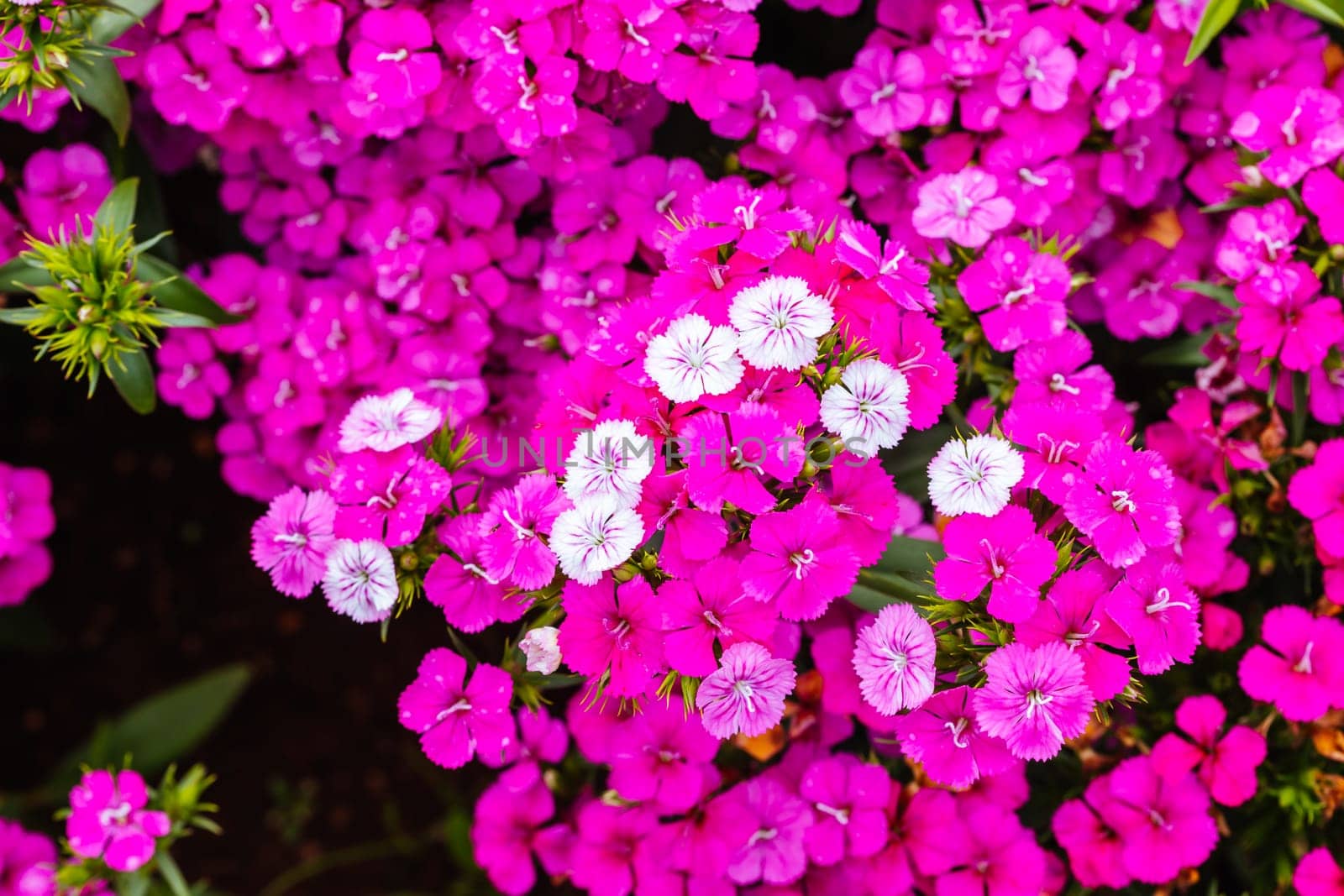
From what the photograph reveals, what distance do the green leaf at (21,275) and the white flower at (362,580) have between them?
0.63 metres

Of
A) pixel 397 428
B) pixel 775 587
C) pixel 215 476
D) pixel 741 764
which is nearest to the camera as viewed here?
pixel 775 587

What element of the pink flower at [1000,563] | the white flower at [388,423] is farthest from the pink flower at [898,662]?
the white flower at [388,423]

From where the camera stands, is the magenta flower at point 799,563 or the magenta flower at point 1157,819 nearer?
the magenta flower at point 799,563

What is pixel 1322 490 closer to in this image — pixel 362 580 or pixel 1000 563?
pixel 1000 563

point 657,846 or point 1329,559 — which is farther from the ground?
point 1329,559

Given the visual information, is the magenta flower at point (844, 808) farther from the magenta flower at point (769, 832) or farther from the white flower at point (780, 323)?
the white flower at point (780, 323)

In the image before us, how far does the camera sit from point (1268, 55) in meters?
1.55

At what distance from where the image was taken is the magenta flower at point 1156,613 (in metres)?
1.05

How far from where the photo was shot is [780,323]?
1.04m

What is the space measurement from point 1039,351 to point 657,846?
75 centimetres

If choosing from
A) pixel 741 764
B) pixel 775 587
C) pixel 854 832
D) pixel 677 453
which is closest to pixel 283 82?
pixel 677 453

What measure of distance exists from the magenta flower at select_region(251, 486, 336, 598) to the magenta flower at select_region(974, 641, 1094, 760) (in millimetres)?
693

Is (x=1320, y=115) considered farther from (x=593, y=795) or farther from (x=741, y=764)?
(x=593, y=795)

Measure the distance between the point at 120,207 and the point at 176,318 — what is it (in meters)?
0.18
